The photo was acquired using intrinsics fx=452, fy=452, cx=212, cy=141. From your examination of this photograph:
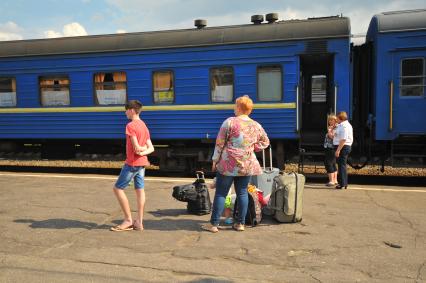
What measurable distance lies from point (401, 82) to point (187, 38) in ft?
15.8

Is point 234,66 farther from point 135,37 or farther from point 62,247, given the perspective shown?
point 62,247

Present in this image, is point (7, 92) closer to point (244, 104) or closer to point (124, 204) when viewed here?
point (124, 204)

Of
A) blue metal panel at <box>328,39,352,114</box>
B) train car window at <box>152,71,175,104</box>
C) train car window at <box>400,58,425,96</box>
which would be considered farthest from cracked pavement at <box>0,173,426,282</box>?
train car window at <box>152,71,175,104</box>

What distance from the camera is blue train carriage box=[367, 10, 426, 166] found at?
30.3 feet

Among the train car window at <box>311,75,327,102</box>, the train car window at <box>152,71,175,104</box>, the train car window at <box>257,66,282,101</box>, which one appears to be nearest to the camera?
the train car window at <box>257,66,282,101</box>

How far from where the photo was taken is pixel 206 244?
526cm

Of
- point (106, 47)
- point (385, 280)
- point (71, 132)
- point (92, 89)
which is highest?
point (106, 47)

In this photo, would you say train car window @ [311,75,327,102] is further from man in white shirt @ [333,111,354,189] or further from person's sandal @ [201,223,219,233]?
person's sandal @ [201,223,219,233]

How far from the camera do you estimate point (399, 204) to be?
7.21 meters

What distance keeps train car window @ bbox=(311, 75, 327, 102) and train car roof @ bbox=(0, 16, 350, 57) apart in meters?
1.57

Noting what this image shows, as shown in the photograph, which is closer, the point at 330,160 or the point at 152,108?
the point at 330,160

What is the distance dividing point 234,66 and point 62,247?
6.21 metres

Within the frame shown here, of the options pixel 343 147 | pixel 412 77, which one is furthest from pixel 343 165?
pixel 412 77

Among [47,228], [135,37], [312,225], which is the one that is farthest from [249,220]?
[135,37]
